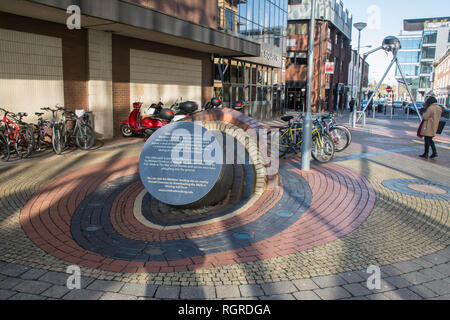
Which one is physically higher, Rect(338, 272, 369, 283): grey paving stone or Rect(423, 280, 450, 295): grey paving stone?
Rect(338, 272, 369, 283): grey paving stone

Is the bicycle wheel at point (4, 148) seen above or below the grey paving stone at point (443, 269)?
above

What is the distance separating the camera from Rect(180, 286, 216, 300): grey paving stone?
11.1 feet

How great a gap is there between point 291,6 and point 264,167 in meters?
42.9

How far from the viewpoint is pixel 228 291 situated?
3479 millimetres

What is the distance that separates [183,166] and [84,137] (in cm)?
625

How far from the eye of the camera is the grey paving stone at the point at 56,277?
3590mm

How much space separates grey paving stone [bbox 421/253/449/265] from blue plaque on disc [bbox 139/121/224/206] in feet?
9.19

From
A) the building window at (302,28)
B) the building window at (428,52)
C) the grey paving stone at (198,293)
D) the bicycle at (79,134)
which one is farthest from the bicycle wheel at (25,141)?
the building window at (428,52)

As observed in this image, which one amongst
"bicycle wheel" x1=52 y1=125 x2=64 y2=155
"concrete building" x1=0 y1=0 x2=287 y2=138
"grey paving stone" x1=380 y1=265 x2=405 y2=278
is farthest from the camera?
"concrete building" x1=0 y1=0 x2=287 y2=138

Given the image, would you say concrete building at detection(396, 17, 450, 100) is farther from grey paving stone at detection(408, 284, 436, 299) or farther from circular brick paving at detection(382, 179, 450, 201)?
grey paving stone at detection(408, 284, 436, 299)

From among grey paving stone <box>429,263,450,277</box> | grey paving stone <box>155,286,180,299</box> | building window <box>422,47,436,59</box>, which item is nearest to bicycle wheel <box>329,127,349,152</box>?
grey paving stone <box>429,263,450,277</box>

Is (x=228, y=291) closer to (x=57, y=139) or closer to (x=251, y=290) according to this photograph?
(x=251, y=290)

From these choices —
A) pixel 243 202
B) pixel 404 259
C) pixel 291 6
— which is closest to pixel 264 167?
pixel 243 202

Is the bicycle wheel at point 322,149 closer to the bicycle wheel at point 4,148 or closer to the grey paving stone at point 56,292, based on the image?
the bicycle wheel at point 4,148
